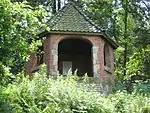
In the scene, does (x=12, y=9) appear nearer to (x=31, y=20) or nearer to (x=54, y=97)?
(x=31, y=20)

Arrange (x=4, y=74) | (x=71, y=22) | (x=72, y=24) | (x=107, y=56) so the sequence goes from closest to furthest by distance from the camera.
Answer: (x=4, y=74), (x=72, y=24), (x=71, y=22), (x=107, y=56)

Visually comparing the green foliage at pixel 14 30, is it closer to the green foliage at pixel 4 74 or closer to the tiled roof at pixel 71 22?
the green foliage at pixel 4 74

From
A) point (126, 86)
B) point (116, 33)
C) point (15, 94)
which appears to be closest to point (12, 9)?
point (15, 94)

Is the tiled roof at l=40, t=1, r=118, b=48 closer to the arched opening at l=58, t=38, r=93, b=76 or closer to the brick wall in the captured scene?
the brick wall

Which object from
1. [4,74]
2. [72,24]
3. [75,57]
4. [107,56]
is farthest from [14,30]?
[75,57]

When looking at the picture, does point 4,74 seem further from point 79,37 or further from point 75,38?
point 75,38

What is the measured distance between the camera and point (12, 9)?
9.58 metres

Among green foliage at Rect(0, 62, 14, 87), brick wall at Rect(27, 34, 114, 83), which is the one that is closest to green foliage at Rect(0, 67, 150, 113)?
green foliage at Rect(0, 62, 14, 87)

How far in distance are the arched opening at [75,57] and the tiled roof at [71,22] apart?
2.54m

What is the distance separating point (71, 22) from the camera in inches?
710

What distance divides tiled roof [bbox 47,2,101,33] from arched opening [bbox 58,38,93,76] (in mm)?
2545

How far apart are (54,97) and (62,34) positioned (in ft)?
25.2

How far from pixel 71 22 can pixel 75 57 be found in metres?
4.07

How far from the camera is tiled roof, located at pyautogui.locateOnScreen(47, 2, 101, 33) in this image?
57.2ft
